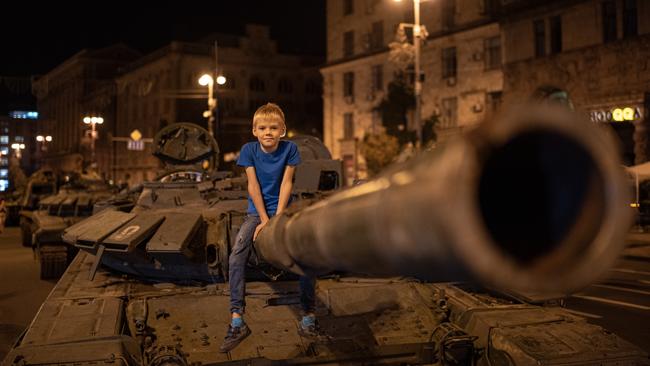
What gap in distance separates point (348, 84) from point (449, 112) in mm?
9909

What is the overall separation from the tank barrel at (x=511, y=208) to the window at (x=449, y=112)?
33.2m

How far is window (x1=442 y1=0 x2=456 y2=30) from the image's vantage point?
35.1 m

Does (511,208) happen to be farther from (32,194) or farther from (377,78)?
(377,78)

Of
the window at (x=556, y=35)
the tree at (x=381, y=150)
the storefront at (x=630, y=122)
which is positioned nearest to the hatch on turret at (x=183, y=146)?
the storefront at (x=630, y=122)

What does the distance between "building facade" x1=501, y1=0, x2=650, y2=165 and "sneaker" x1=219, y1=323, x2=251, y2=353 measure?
19.8m

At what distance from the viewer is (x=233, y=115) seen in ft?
174

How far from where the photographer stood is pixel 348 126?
42844mm

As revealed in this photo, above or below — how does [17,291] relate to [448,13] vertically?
below

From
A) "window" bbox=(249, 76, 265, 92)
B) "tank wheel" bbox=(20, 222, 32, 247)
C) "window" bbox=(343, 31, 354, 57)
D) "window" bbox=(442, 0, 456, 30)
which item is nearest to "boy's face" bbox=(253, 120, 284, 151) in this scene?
"tank wheel" bbox=(20, 222, 32, 247)

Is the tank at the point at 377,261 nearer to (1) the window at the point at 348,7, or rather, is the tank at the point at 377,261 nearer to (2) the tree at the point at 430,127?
(2) the tree at the point at 430,127

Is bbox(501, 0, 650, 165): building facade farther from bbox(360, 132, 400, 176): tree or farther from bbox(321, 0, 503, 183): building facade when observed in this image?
bbox(360, 132, 400, 176): tree

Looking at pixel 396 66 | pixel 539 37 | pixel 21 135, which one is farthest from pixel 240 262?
pixel 21 135

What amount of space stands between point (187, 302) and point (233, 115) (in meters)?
48.4

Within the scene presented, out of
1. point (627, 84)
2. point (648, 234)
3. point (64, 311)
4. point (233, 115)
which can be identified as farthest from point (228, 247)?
point (233, 115)
